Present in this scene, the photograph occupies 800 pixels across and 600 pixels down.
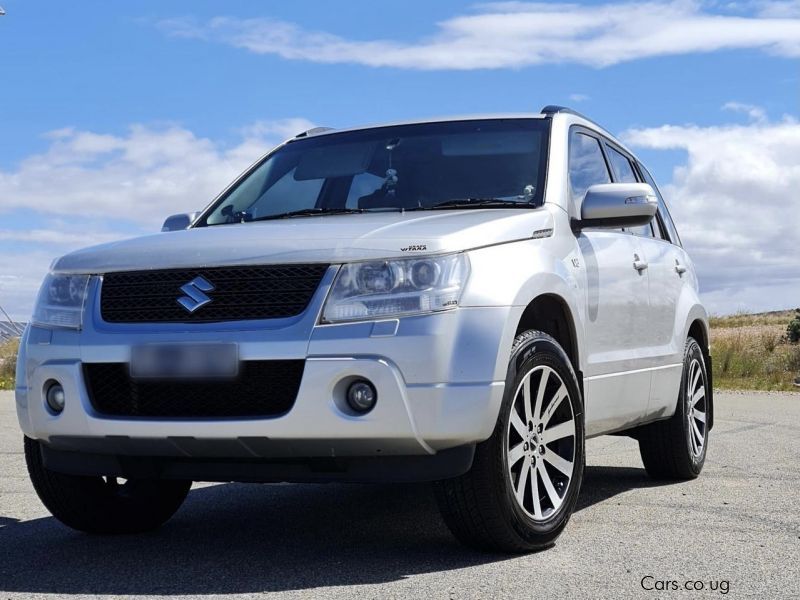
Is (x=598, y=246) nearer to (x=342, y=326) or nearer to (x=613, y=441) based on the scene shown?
(x=342, y=326)

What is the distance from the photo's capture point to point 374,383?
174 inches

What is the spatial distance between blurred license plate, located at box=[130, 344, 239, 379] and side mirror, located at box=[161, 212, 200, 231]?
5.37 ft

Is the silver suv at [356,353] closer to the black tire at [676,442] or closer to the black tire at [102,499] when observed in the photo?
the black tire at [102,499]

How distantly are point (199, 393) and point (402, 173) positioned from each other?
72.1 inches

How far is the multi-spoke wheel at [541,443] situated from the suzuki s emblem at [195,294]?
1.26 m

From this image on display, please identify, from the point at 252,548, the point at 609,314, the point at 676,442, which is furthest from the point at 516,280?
the point at 676,442

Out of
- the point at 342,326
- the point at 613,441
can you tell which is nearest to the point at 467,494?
the point at 342,326

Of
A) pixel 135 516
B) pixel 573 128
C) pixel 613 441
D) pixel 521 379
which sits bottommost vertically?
pixel 613 441

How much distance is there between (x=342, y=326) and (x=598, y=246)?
199 centimetres

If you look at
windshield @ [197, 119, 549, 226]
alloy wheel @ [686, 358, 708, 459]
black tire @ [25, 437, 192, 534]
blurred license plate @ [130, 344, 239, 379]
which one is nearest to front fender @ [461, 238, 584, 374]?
windshield @ [197, 119, 549, 226]

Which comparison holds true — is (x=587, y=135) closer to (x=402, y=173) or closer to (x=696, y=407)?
(x=402, y=173)

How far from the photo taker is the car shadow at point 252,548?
14.8 ft

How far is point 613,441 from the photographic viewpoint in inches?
396

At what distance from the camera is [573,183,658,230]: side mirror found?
5637mm
